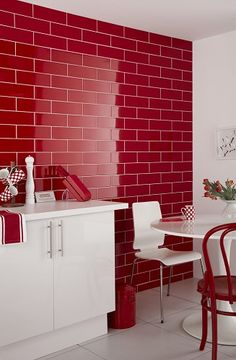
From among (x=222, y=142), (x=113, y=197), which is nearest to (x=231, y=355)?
(x=113, y=197)

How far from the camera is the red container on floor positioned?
3.25 m

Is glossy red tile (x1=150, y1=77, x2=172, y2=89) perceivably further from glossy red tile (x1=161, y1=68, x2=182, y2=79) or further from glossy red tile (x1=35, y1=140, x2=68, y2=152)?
glossy red tile (x1=35, y1=140, x2=68, y2=152)

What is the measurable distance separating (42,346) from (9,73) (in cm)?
189

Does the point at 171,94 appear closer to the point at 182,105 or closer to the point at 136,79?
the point at 182,105

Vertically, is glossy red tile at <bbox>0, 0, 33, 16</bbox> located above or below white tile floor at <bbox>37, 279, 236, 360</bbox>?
above

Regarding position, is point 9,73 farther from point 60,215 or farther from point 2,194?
point 60,215

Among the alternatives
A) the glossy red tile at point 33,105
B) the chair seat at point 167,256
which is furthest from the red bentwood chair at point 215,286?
the glossy red tile at point 33,105

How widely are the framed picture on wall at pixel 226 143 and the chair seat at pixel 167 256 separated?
1.12m

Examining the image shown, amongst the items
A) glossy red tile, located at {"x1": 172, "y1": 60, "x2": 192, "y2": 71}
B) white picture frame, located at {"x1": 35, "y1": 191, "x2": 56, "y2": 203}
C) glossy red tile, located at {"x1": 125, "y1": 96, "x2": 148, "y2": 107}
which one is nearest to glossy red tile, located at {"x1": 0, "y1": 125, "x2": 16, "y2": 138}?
white picture frame, located at {"x1": 35, "y1": 191, "x2": 56, "y2": 203}

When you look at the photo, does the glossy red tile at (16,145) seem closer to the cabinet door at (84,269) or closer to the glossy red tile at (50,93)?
the glossy red tile at (50,93)

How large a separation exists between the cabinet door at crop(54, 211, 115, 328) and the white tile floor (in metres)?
0.19

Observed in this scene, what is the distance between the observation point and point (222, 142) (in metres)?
4.27

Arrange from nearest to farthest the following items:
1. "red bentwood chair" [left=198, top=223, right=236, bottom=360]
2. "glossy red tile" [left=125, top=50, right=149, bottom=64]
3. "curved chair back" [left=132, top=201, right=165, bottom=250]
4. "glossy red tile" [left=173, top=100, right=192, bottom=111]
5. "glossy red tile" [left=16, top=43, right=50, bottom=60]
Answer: "red bentwood chair" [left=198, top=223, right=236, bottom=360] < "glossy red tile" [left=16, top=43, right=50, bottom=60] < "curved chair back" [left=132, top=201, right=165, bottom=250] < "glossy red tile" [left=125, top=50, right=149, bottom=64] < "glossy red tile" [left=173, top=100, right=192, bottom=111]

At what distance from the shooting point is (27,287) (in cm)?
273
